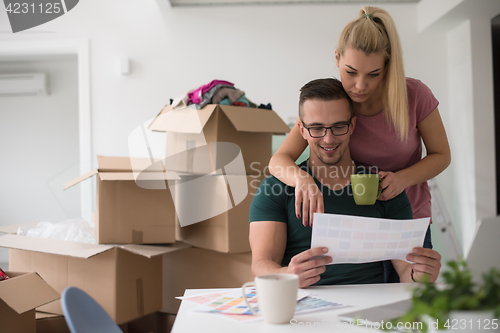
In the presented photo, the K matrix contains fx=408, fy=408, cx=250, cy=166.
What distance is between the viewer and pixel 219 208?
1854mm

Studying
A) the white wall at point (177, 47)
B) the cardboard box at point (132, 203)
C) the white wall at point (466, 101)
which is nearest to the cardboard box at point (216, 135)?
the cardboard box at point (132, 203)

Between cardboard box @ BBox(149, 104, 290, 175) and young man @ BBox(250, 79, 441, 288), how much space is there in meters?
0.58

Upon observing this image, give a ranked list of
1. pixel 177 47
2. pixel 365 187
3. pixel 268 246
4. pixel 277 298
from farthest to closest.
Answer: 1. pixel 177 47
2. pixel 268 246
3. pixel 365 187
4. pixel 277 298

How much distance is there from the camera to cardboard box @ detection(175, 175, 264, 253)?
6.01 ft

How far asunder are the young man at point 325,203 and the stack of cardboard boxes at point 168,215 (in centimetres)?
59

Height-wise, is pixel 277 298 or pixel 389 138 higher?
pixel 389 138

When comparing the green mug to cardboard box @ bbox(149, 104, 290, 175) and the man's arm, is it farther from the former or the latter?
cardboard box @ bbox(149, 104, 290, 175)

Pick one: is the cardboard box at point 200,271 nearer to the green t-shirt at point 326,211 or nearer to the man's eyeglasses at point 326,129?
the green t-shirt at point 326,211

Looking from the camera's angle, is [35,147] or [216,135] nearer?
[216,135]

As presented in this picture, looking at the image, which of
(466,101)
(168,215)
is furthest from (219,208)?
(466,101)

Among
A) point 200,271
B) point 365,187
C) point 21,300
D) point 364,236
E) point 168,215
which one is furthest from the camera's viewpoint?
point 200,271

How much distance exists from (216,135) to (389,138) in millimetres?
800

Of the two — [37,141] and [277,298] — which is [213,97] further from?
[37,141]

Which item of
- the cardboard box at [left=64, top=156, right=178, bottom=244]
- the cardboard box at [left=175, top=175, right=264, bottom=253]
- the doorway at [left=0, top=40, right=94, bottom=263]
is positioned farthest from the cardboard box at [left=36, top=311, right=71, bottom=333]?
the doorway at [left=0, top=40, right=94, bottom=263]
